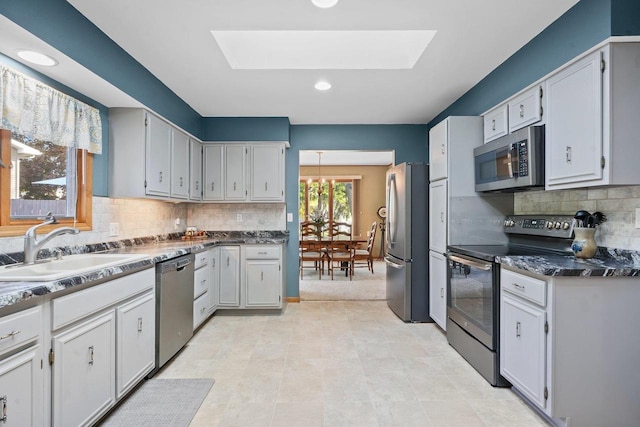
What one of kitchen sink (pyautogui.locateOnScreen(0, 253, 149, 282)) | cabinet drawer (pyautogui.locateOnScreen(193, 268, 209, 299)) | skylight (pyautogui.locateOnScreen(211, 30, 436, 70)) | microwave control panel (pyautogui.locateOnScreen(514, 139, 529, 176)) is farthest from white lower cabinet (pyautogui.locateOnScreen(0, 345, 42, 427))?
microwave control panel (pyautogui.locateOnScreen(514, 139, 529, 176))

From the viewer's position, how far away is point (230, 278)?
384cm

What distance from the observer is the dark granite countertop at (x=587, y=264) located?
1.70 m

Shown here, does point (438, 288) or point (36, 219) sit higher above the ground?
point (36, 219)

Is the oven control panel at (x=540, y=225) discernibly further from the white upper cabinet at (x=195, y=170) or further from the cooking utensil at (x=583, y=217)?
the white upper cabinet at (x=195, y=170)

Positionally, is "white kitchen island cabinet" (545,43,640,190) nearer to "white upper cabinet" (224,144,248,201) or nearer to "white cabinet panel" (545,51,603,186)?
"white cabinet panel" (545,51,603,186)

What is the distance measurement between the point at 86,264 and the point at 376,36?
8.86 ft

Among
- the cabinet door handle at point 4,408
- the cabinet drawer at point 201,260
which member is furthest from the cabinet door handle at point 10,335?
the cabinet drawer at point 201,260

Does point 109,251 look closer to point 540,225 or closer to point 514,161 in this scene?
point 514,161

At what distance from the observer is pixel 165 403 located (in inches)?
81.4

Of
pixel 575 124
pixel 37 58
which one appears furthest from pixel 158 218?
pixel 575 124

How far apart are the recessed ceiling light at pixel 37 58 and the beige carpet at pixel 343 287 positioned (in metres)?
3.62

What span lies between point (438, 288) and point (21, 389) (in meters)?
3.11

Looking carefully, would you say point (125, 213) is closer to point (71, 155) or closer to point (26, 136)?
point (71, 155)

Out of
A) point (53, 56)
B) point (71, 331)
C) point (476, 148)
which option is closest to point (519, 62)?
point (476, 148)
